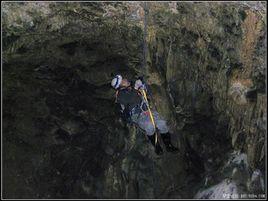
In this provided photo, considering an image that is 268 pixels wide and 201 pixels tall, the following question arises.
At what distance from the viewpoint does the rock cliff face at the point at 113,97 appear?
37.7ft

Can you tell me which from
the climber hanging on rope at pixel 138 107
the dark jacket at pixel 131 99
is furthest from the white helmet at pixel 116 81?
the dark jacket at pixel 131 99

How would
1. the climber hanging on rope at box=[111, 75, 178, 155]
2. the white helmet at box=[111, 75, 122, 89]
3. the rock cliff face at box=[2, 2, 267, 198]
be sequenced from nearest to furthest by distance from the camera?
the white helmet at box=[111, 75, 122, 89] → the climber hanging on rope at box=[111, 75, 178, 155] → the rock cliff face at box=[2, 2, 267, 198]

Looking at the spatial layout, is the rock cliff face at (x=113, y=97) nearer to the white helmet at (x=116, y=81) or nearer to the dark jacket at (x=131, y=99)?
the dark jacket at (x=131, y=99)

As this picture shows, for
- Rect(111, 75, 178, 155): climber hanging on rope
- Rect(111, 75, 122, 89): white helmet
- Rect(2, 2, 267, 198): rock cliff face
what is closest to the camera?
Rect(111, 75, 122, 89): white helmet

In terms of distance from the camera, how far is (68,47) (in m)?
12.8

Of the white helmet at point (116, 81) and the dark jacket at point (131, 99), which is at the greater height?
the white helmet at point (116, 81)

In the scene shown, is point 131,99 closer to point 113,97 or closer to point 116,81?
point 116,81

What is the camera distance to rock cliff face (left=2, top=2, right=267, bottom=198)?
11.5 metres

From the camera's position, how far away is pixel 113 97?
536 inches

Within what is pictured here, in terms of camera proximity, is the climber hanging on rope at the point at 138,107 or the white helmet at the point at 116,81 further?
the climber hanging on rope at the point at 138,107

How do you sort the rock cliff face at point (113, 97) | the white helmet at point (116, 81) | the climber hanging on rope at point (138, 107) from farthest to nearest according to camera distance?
1. the rock cliff face at point (113, 97)
2. the climber hanging on rope at point (138, 107)
3. the white helmet at point (116, 81)

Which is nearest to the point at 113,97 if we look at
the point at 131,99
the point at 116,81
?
the point at 131,99

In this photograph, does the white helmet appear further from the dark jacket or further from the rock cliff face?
the rock cliff face

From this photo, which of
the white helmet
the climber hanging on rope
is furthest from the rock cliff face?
the white helmet
